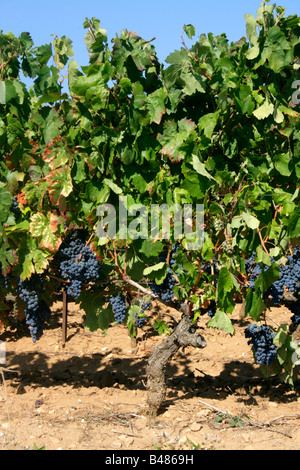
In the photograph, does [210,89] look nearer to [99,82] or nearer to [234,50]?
[234,50]

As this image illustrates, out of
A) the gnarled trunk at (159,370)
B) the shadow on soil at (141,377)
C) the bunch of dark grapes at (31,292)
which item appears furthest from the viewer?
the shadow on soil at (141,377)

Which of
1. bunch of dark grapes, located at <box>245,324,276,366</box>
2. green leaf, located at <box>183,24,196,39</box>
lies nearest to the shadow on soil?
bunch of dark grapes, located at <box>245,324,276,366</box>

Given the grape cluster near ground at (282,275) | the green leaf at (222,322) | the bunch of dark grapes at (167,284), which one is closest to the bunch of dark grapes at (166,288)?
the bunch of dark grapes at (167,284)

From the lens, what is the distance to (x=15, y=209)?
418 centimetres

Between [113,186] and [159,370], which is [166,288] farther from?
[113,186]

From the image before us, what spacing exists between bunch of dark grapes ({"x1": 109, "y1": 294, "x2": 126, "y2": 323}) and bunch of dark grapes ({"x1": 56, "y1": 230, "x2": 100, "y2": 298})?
0.25 m

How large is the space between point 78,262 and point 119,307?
0.48 metres

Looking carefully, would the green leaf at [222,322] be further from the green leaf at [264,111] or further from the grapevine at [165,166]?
the green leaf at [264,111]

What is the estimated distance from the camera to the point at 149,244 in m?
3.88

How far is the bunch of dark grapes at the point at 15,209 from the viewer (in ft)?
13.7

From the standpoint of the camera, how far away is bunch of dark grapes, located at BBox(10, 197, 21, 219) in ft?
13.7

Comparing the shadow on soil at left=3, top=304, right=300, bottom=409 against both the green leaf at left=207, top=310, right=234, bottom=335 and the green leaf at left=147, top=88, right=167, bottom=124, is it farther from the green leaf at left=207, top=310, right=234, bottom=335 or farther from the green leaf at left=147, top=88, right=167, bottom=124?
the green leaf at left=147, top=88, right=167, bottom=124

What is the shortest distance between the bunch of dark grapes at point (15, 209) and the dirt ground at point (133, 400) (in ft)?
4.20
